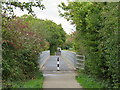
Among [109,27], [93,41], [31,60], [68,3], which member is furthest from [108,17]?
[68,3]

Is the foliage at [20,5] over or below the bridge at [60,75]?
over

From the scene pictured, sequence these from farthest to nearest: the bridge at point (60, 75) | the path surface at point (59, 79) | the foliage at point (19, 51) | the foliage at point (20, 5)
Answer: the bridge at point (60, 75), the path surface at point (59, 79), the foliage at point (19, 51), the foliage at point (20, 5)

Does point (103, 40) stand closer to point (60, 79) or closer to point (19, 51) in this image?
point (19, 51)

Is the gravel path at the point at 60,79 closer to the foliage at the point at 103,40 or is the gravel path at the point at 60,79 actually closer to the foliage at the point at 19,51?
the foliage at the point at 19,51

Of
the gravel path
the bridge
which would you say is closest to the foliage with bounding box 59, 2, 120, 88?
the gravel path

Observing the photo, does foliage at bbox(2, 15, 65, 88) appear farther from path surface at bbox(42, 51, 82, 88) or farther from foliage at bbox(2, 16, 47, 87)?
path surface at bbox(42, 51, 82, 88)

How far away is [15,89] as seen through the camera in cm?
877

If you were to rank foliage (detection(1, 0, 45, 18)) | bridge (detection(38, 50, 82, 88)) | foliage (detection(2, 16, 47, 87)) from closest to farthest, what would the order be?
1. foliage (detection(1, 0, 45, 18))
2. foliage (detection(2, 16, 47, 87))
3. bridge (detection(38, 50, 82, 88))

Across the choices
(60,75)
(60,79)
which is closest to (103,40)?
(60,79)

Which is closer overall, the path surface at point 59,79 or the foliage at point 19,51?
the foliage at point 19,51

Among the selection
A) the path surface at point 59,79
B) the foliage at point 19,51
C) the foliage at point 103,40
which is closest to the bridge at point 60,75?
the path surface at point 59,79

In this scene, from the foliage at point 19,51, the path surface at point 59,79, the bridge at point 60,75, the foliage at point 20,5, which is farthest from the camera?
A: the bridge at point 60,75

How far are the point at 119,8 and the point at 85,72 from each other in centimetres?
812

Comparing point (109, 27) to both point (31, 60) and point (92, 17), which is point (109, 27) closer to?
point (92, 17)
